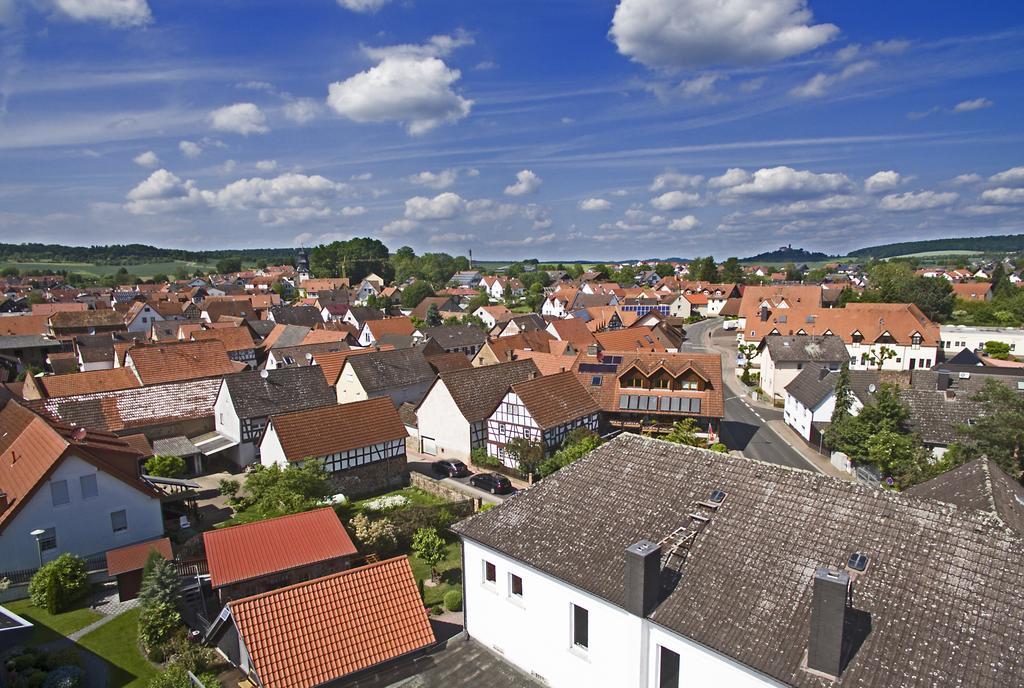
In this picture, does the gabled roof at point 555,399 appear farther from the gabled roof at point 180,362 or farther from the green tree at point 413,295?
the green tree at point 413,295

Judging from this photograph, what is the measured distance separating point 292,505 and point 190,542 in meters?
5.12

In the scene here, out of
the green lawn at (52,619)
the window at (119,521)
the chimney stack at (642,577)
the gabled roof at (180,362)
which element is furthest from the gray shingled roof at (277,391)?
the chimney stack at (642,577)

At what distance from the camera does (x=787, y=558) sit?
14195 mm

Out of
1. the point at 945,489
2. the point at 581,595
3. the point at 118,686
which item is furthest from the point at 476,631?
the point at 945,489

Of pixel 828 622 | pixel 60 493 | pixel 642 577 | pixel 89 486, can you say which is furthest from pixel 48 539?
pixel 828 622

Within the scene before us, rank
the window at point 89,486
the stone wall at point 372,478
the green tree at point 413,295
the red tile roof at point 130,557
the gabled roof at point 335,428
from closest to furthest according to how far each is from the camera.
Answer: the red tile roof at point 130,557, the window at point 89,486, the gabled roof at point 335,428, the stone wall at point 372,478, the green tree at point 413,295

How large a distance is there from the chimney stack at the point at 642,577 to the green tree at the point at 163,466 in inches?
1313

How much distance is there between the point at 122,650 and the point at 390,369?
1294 inches

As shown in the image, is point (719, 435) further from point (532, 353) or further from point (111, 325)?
point (111, 325)

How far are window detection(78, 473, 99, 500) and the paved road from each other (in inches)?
1570

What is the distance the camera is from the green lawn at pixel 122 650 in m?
19.4

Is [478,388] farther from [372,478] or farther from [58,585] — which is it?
[58,585]

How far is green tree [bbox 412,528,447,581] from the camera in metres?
26.5

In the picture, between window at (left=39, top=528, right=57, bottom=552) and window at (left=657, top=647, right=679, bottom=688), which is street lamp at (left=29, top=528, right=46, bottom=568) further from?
window at (left=657, top=647, right=679, bottom=688)
